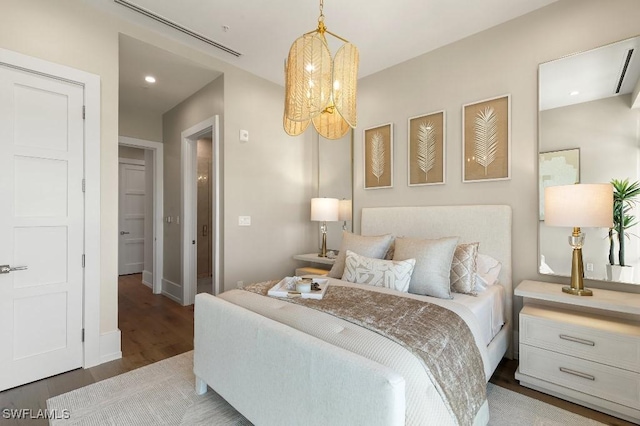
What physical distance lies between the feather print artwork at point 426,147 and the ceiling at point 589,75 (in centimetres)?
92

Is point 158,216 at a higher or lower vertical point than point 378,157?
lower

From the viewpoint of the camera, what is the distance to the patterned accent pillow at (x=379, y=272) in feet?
7.22

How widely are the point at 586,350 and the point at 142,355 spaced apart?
3.34m

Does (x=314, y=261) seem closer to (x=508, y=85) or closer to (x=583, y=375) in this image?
(x=583, y=375)

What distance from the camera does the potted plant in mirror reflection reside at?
6.77ft

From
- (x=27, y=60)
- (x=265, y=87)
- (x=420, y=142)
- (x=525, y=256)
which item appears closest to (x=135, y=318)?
(x=27, y=60)

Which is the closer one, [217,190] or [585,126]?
[585,126]

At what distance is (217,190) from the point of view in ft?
11.1

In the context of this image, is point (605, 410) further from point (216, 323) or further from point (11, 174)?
point (11, 174)

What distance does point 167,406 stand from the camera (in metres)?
1.87

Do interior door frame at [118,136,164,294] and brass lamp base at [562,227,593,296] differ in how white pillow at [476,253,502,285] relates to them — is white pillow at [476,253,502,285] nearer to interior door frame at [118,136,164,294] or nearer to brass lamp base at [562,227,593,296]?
brass lamp base at [562,227,593,296]

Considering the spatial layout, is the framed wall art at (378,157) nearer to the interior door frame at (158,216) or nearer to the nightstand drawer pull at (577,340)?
the nightstand drawer pull at (577,340)

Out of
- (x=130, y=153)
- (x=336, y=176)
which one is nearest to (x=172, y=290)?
(x=336, y=176)

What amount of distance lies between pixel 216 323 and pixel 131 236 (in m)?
5.57
